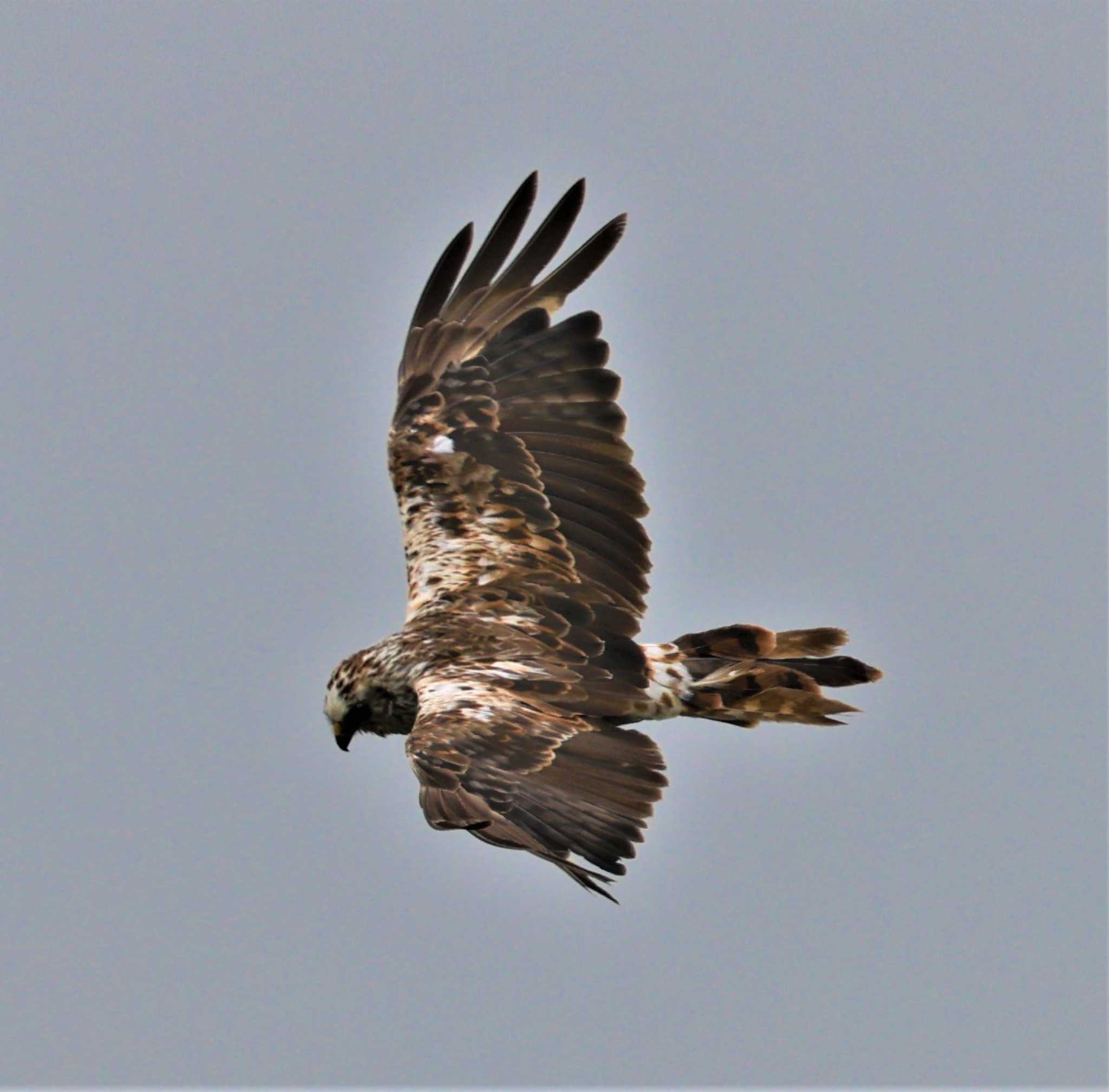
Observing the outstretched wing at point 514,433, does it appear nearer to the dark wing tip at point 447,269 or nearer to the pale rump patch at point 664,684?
the dark wing tip at point 447,269

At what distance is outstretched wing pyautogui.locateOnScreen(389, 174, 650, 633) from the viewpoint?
15.4 m

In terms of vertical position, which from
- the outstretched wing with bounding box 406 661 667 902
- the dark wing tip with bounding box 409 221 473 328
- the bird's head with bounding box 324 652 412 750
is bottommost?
the outstretched wing with bounding box 406 661 667 902

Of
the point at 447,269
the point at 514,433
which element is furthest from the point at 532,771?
the point at 447,269

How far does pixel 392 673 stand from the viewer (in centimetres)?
1472

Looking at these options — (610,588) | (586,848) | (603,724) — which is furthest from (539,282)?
(586,848)

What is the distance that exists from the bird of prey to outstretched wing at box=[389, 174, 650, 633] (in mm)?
11

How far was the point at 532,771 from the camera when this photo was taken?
13.1 metres

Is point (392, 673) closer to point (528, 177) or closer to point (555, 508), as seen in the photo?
point (555, 508)

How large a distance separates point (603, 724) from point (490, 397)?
9.26 ft

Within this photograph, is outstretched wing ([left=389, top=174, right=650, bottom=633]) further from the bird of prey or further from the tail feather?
the tail feather

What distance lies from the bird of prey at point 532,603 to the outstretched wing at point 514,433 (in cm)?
1

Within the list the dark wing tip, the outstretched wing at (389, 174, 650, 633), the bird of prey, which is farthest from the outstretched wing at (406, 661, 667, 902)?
the dark wing tip

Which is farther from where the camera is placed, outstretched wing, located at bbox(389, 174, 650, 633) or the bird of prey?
outstretched wing, located at bbox(389, 174, 650, 633)

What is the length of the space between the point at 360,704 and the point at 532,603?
1148 mm
